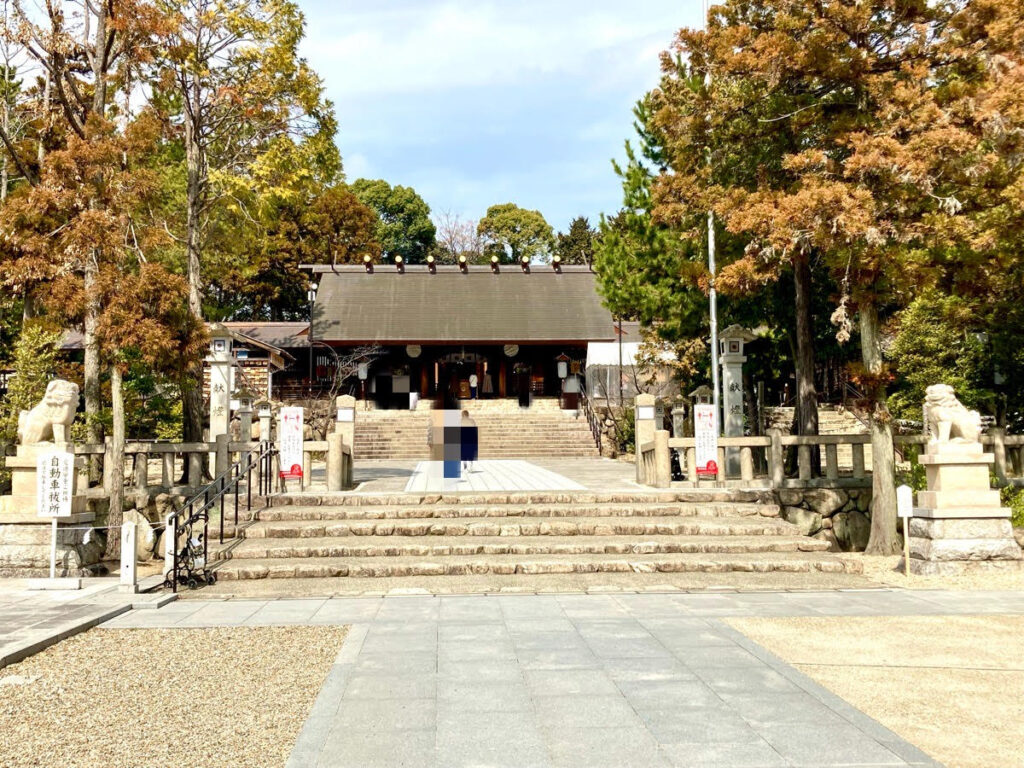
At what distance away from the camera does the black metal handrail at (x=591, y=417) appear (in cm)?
2526

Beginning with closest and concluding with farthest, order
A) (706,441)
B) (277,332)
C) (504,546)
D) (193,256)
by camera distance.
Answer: (504,546) → (706,441) → (193,256) → (277,332)

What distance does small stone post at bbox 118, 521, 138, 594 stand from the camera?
801cm

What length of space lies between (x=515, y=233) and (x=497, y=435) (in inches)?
1150

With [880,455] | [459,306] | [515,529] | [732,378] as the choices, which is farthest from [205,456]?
[459,306]

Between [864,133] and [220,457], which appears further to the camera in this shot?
[220,457]

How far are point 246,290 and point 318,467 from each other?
21308mm

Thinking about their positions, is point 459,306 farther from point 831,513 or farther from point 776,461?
point 831,513

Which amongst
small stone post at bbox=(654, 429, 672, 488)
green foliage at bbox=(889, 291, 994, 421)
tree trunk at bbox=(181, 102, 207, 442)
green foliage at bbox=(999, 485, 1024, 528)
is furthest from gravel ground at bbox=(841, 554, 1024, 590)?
tree trunk at bbox=(181, 102, 207, 442)

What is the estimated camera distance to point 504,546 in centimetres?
944

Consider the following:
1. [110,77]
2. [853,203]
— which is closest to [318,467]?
[110,77]

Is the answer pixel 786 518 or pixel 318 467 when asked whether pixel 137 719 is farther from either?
pixel 318 467

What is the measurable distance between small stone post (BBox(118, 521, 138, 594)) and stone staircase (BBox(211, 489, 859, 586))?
935 millimetres

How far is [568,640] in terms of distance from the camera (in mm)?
5977

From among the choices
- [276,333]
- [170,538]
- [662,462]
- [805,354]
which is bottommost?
[170,538]
